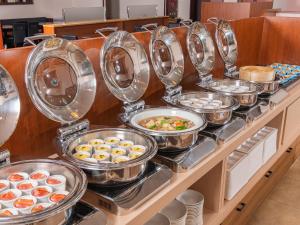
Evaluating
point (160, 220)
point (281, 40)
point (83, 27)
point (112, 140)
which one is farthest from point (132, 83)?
point (83, 27)

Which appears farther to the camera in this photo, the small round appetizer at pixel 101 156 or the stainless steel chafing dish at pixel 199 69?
the stainless steel chafing dish at pixel 199 69

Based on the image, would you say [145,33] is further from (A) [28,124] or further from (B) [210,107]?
(A) [28,124]

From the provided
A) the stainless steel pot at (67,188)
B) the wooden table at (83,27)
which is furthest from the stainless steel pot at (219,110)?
the wooden table at (83,27)

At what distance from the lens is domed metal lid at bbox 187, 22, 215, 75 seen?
185 cm

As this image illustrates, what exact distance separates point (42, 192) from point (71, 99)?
1.19 ft

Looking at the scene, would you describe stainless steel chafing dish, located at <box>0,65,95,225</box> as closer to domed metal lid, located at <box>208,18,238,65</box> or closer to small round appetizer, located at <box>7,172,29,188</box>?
small round appetizer, located at <box>7,172,29,188</box>

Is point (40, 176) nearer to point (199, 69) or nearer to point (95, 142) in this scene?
point (95, 142)

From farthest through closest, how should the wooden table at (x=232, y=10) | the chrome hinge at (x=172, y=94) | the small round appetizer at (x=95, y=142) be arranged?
the wooden table at (x=232, y=10), the chrome hinge at (x=172, y=94), the small round appetizer at (x=95, y=142)

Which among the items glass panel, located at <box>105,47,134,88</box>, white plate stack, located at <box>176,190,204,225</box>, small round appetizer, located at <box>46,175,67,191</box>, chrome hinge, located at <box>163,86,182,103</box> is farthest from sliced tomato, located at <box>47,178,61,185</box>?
chrome hinge, located at <box>163,86,182,103</box>

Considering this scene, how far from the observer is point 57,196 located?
0.88 metres

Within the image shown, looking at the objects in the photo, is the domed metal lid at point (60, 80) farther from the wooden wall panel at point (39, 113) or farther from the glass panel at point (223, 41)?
the glass panel at point (223, 41)

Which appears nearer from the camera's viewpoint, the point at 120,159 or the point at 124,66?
the point at 120,159

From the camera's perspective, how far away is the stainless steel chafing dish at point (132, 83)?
1209 mm

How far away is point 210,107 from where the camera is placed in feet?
4.99
